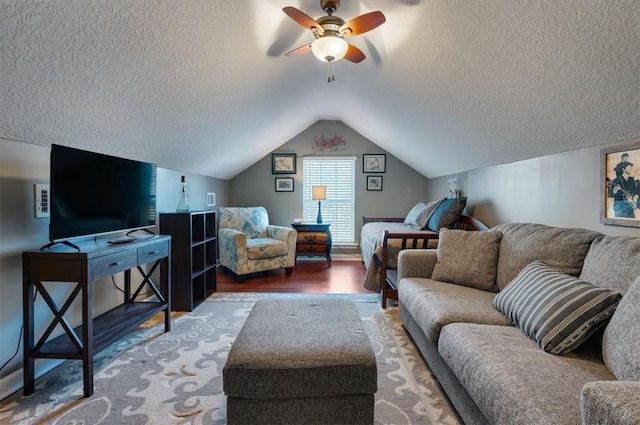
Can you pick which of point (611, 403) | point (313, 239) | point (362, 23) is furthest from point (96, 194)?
point (313, 239)

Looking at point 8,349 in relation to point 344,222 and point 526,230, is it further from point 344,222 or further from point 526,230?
point 344,222

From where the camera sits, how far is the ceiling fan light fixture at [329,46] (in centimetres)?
205

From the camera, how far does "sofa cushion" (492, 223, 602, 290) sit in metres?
1.82

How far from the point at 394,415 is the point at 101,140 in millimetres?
2599

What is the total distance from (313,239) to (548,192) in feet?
10.4

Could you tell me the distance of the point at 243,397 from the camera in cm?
133

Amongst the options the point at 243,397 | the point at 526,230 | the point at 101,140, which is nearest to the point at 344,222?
the point at 526,230

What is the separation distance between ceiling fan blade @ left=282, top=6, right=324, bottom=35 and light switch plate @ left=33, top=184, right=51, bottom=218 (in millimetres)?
1824

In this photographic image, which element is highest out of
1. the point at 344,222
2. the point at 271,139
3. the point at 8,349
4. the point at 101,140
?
the point at 271,139

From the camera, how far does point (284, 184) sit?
18.7 feet

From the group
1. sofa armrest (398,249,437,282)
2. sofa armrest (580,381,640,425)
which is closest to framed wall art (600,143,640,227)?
sofa armrest (398,249,437,282)

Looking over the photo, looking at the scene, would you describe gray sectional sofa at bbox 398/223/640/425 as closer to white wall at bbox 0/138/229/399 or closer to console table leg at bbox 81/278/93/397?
console table leg at bbox 81/278/93/397

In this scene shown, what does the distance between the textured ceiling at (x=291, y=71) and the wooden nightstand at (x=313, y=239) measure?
1988 mm

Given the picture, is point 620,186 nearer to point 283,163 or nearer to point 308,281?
point 308,281
